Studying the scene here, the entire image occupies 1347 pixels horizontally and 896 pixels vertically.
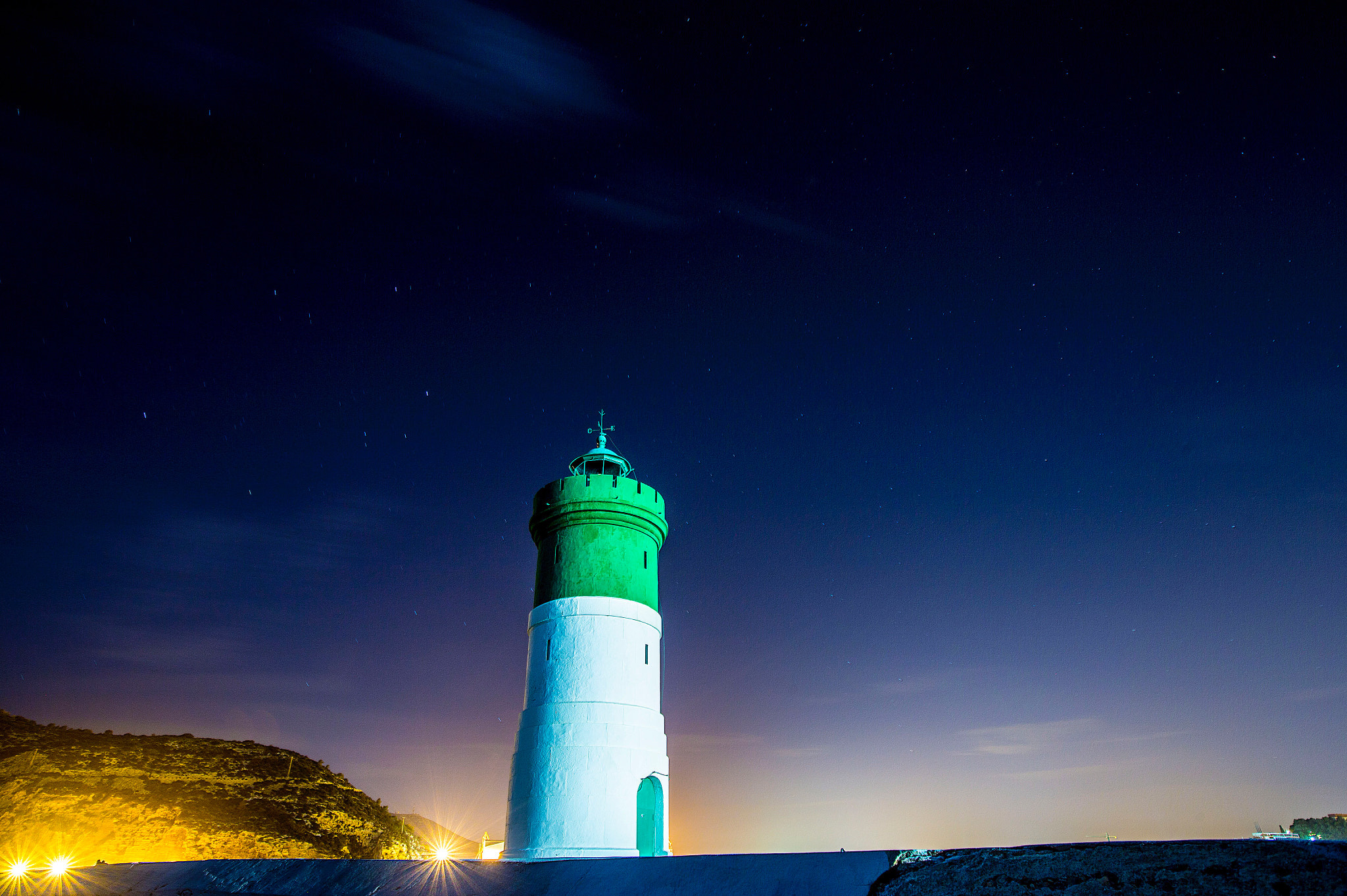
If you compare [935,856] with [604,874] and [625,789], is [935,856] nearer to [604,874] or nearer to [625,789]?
[604,874]

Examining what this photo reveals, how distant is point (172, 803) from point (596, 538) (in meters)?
10.6

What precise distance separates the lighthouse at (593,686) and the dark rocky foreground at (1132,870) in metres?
13.9

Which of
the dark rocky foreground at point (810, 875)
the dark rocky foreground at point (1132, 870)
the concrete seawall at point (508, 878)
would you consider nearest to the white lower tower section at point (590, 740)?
the dark rocky foreground at point (810, 875)

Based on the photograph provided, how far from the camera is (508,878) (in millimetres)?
4531

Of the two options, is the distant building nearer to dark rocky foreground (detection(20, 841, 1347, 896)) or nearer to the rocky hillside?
the rocky hillside

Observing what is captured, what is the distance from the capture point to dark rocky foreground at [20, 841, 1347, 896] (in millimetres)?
3205

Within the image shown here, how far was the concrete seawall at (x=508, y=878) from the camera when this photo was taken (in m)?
4.06

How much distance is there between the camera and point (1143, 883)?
3.34m

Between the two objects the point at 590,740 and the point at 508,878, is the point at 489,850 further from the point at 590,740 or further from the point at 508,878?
the point at 508,878

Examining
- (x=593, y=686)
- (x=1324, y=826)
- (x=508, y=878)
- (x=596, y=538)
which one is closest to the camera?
(x=508, y=878)

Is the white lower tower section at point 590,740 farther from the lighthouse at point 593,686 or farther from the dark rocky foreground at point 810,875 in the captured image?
the dark rocky foreground at point 810,875

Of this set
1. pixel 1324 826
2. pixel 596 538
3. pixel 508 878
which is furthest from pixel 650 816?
pixel 1324 826

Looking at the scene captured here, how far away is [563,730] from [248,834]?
21.4 feet

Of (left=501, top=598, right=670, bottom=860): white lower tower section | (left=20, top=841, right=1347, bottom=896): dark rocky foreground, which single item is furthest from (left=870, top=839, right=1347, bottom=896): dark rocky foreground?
(left=501, top=598, right=670, bottom=860): white lower tower section
